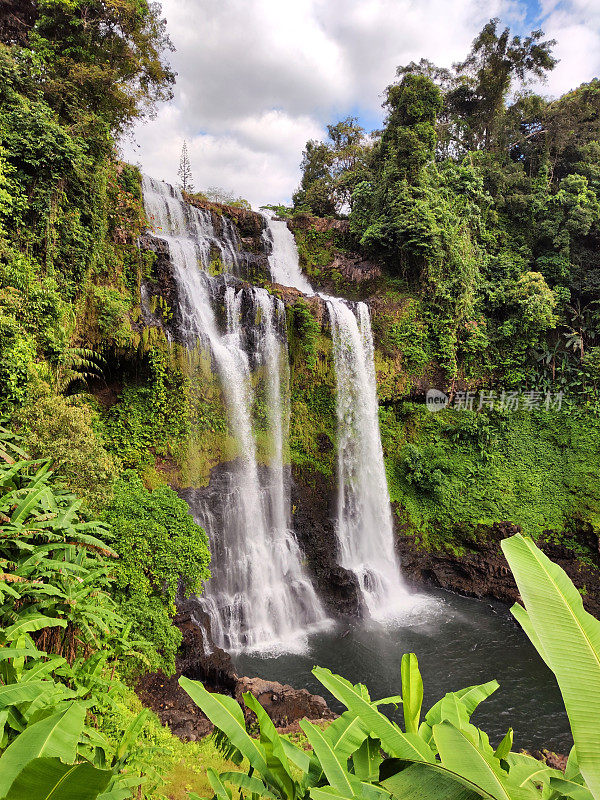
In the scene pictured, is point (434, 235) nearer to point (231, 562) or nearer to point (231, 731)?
point (231, 562)

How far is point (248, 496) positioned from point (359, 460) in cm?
369

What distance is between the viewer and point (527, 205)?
15219 mm

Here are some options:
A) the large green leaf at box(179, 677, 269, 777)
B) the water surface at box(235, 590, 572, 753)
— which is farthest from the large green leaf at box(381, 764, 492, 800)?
the water surface at box(235, 590, 572, 753)

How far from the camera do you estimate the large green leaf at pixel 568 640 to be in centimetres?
90

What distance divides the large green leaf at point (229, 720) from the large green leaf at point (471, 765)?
2.31 ft

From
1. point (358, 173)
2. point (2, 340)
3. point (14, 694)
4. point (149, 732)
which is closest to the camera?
point (14, 694)

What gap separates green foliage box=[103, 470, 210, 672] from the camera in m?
5.08

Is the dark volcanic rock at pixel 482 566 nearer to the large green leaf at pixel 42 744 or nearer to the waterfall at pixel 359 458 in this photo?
the waterfall at pixel 359 458

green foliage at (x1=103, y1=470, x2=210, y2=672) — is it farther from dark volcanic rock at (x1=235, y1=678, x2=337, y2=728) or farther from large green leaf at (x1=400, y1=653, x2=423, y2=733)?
large green leaf at (x1=400, y1=653, x2=423, y2=733)

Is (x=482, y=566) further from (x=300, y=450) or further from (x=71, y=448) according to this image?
(x=71, y=448)

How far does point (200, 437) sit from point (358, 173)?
513 inches

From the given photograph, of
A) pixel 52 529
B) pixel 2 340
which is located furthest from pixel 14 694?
pixel 2 340

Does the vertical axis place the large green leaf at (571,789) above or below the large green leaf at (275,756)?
above

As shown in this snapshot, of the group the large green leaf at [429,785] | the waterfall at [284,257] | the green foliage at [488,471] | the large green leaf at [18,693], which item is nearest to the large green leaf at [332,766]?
the large green leaf at [429,785]
